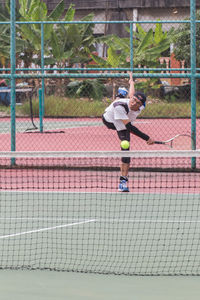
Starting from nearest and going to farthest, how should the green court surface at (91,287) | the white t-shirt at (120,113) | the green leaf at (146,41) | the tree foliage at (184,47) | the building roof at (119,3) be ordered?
1. the green court surface at (91,287)
2. the white t-shirt at (120,113)
3. the green leaf at (146,41)
4. the tree foliage at (184,47)
5. the building roof at (119,3)

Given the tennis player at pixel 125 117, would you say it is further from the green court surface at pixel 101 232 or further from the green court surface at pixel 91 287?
the green court surface at pixel 91 287

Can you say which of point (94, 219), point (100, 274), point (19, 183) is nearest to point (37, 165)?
point (19, 183)

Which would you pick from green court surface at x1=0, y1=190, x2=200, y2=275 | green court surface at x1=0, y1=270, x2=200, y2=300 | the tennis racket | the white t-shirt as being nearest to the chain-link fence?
the tennis racket

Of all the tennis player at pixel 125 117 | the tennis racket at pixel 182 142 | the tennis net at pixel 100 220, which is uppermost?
the tennis player at pixel 125 117

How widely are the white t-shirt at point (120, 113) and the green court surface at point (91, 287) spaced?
4.98 m

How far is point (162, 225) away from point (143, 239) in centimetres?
87

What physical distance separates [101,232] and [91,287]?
7.37 feet

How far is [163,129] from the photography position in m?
19.4

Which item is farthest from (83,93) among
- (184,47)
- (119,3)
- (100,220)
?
(100,220)

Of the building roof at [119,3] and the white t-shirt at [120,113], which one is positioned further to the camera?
the building roof at [119,3]

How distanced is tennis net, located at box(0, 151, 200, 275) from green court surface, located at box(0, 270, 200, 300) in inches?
7.6

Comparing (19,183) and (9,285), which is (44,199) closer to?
(19,183)

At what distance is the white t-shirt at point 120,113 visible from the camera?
10.4 meters

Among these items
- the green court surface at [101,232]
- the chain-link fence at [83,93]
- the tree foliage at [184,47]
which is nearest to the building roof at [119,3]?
the chain-link fence at [83,93]
